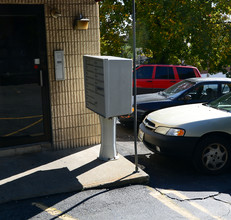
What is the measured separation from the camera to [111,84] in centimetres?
608

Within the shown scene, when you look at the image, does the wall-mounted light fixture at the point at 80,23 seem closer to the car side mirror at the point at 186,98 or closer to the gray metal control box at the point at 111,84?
the gray metal control box at the point at 111,84

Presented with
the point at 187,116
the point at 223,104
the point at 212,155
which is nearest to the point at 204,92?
the point at 223,104

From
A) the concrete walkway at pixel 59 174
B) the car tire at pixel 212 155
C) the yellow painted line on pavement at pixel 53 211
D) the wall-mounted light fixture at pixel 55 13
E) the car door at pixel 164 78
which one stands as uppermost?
the wall-mounted light fixture at pixel 55 13

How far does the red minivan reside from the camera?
13.8m

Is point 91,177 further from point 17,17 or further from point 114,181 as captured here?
point 17,17

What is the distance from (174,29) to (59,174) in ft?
37.9

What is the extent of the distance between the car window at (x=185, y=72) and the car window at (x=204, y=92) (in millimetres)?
4484

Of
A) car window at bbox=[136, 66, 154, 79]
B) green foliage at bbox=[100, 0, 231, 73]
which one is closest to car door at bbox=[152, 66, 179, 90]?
car window at bbox=[136, 66, 154, 79]

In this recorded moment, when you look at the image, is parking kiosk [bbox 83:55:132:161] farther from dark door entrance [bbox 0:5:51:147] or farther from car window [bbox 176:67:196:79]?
car window [bbox 176:67:196:79]

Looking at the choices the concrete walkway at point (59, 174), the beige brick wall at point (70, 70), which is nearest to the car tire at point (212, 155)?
the concrete walkway at point (59, 174)

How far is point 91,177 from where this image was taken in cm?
601

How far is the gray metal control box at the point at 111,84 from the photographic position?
601cm

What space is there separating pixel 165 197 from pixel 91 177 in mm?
1252

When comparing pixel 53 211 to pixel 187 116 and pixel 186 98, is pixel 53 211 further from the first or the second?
pixel 186 98
